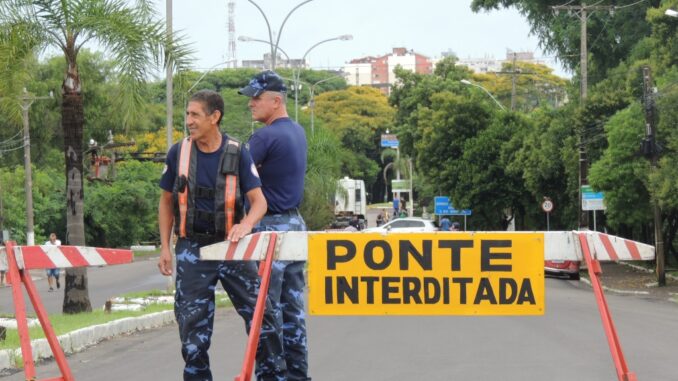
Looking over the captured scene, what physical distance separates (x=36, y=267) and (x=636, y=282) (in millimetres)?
30441

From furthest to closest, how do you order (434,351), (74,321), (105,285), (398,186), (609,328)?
(398,186) < (105,285) < (74,321) < (434,351) < (609,328)

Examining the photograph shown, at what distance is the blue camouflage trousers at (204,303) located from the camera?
684cm

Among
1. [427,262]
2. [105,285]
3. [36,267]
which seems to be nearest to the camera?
[427,262]

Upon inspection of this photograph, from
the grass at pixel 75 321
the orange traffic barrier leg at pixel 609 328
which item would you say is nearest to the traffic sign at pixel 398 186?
the grass at pixel 75 321

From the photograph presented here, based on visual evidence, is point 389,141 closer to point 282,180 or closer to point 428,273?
point 282,180

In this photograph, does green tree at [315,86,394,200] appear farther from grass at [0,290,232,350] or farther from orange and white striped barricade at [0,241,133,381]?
orange and white striped barricade at [0,241,133,381]

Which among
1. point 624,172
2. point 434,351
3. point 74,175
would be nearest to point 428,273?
point 434,351

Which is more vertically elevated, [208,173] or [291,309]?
[208,173]

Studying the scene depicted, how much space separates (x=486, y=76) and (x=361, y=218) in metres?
36.9

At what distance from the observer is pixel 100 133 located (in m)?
64.4

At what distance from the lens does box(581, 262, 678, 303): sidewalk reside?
31047mm

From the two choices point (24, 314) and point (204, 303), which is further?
point (24, 314)

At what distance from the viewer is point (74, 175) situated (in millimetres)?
18516

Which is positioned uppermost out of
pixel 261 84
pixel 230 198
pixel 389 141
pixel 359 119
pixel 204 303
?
pixel 359 119
